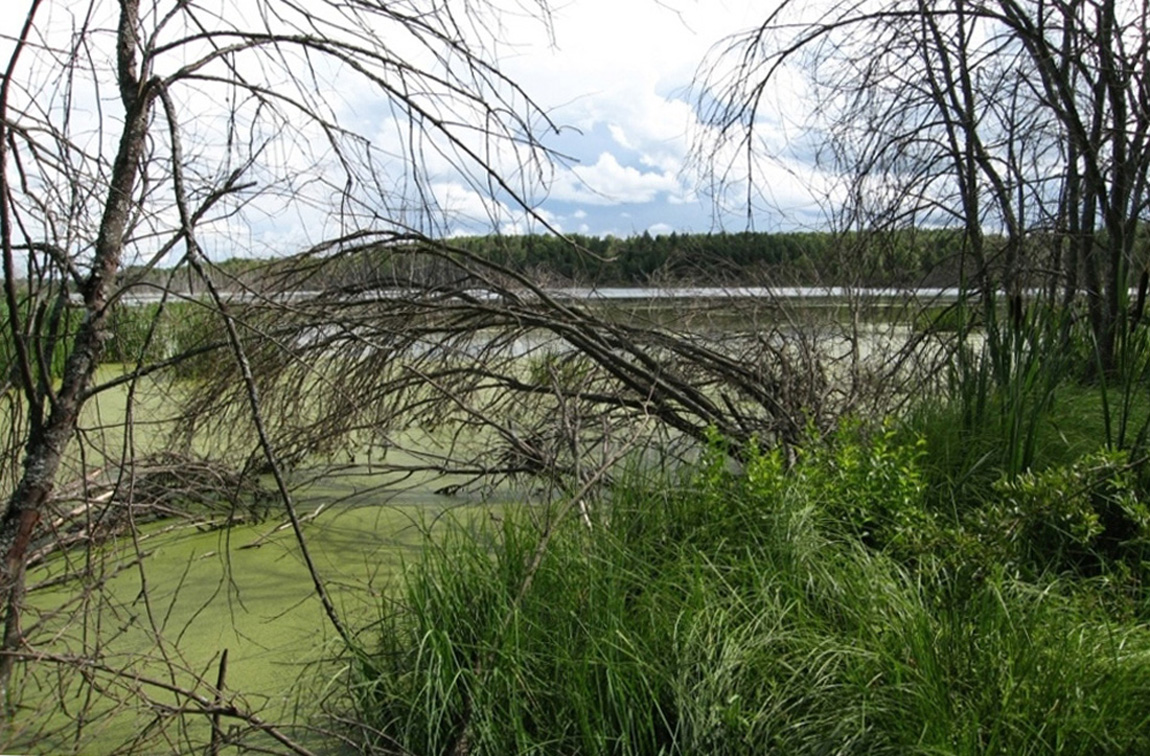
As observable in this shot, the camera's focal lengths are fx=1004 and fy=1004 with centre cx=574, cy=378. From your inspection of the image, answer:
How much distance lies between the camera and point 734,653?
2.49 meters

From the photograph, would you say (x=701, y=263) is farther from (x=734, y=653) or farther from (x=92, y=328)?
(x=92, y=328)

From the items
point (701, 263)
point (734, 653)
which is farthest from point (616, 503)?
point (701, 263)

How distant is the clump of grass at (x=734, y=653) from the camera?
90.1 inches

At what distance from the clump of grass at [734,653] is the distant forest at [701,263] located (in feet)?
6.09

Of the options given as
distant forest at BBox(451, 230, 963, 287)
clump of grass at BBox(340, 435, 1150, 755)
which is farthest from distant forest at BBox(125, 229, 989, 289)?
clump of grass at BBox(340, 435, 1150, 755)

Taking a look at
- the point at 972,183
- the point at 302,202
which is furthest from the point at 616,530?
the point at 972,183

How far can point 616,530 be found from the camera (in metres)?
3.12

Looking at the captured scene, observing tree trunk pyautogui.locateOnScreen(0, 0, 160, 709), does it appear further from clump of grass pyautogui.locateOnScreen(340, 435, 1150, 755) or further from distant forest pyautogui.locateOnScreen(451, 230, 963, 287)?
distant forest pyautogui.locateOnScreen(451, 230, 963, 287)

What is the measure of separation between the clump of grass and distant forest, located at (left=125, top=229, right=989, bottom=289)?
186cm

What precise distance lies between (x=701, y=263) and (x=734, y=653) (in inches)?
179

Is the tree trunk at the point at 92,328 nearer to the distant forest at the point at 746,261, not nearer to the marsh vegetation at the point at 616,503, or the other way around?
the marsh vegetation at the point at 616,503

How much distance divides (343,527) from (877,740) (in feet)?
10.5

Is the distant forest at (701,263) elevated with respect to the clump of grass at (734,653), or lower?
elevated

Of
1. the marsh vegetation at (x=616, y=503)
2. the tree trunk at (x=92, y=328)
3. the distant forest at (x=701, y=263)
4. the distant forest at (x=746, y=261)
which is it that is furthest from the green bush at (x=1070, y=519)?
the tree trunk at (x=92, y=328)
